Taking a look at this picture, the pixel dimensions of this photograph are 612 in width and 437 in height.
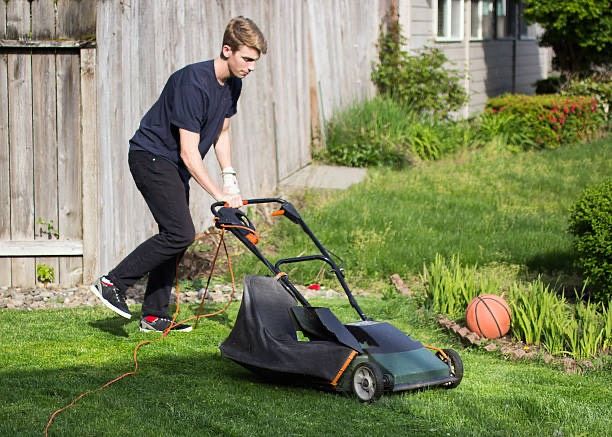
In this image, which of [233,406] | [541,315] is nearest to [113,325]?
[233,406]

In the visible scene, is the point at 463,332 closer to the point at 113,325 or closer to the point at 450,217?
the point at 113,325

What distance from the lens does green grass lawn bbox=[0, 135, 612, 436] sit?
5375 millimetres

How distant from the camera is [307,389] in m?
6.10

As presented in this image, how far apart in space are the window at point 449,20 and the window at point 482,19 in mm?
985

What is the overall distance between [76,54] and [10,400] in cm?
412

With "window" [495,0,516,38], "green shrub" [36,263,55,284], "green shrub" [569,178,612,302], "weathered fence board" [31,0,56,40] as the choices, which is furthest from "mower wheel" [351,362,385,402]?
"window" [495,0,516,38]

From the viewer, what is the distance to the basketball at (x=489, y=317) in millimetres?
7566

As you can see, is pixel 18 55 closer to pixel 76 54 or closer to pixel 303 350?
pixel 76 54

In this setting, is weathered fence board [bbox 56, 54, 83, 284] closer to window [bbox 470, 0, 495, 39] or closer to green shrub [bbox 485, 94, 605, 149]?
green shrub [bbox 485, 94, 605, 149]

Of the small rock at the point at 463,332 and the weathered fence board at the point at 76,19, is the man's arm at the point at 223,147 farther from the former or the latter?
the weathered fence board at the point at 76,19

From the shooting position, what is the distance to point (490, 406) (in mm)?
5738

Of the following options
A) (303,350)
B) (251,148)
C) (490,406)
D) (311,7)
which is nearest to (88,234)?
(251,148)

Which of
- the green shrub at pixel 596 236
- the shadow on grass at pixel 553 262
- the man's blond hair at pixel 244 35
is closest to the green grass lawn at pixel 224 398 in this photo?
the green shrub at pixel 596 236

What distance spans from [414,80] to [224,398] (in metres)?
11.3
